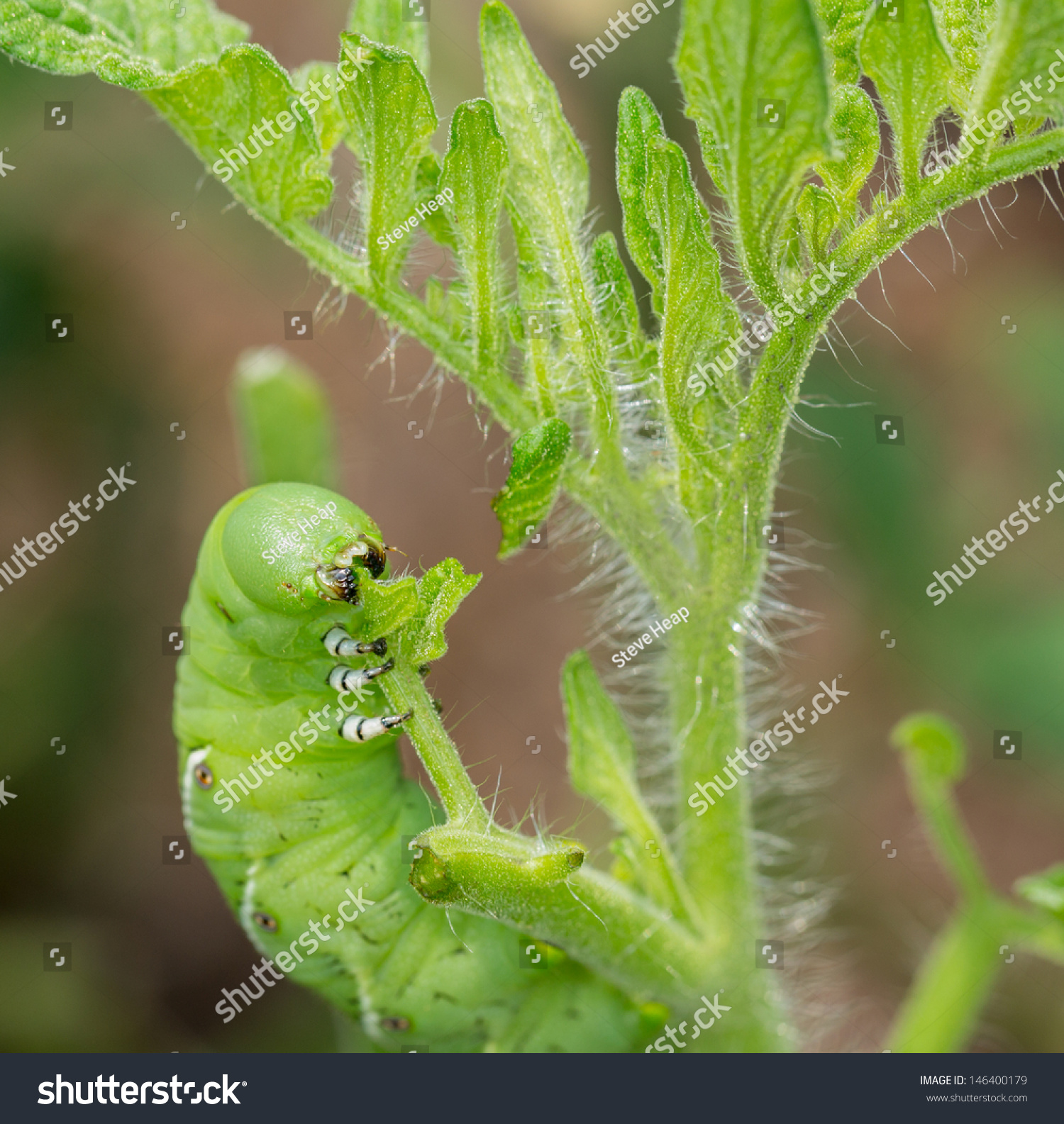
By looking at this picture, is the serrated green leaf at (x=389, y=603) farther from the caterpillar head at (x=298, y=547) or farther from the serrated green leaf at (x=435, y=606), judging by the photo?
the caterpillar head at (x=298, y=547)

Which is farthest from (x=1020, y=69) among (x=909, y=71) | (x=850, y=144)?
(x=850, y=144)

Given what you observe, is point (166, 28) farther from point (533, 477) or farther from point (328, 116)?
point (533, 477)

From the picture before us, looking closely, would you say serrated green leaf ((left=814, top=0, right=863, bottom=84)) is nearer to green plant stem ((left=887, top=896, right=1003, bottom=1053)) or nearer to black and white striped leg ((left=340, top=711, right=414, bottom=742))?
black and white striped leg ((left=340, top=711, right=414, bottom=742))

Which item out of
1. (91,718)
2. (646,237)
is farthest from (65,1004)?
(646,237)

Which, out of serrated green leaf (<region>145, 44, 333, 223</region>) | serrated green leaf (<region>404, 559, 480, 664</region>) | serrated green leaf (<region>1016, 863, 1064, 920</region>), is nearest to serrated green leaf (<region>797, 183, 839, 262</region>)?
serrated green leaf (<region>404, 559, 480, 664</region>)

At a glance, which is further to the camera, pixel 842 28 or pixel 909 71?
pixel 842 28

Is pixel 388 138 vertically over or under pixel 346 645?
over
